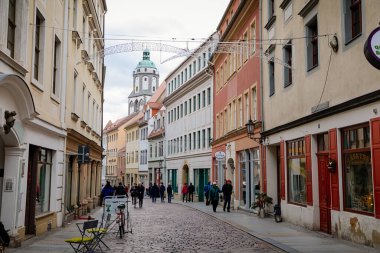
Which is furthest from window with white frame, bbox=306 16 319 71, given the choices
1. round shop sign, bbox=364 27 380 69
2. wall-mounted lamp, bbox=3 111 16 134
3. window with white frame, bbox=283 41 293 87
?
wall-mounted lamp, bbox=3 111 16 134

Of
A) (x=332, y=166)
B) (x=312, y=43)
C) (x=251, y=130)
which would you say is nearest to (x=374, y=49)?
(x=332, y=166)

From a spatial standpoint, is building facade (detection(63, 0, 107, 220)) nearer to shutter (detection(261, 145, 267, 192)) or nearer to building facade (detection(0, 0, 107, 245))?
building facade (detection(0, 0, 107, 245))

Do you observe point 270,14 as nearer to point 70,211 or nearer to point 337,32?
point 337,32

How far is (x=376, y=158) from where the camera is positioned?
38.5 ft

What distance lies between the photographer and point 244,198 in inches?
1083

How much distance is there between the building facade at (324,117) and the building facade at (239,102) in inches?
81.0

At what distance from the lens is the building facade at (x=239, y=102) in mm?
24397

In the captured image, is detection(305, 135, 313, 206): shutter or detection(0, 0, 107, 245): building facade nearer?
detection(0, 0, 107, 245): building facade

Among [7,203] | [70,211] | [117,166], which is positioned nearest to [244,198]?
[70,211]

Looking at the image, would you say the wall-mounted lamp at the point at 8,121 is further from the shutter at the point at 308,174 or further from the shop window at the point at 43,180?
the shutter at the point at 308,174

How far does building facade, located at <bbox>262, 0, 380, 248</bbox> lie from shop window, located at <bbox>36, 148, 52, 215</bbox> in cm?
883

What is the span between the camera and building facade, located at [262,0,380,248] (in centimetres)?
1225

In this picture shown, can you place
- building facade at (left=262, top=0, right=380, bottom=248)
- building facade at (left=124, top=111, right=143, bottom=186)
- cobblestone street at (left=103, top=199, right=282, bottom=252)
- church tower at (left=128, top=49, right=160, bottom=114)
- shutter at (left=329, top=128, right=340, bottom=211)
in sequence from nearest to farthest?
building facade at (left=262, top=0, right=380, bottom=248)
cobblestone street at (left=103, top=199, right=282, bottom=252)
shutter at (left=329, top=128, right=340, bottom=211)
building facade at (left=124, top=111, right=143, bottom=186)
church tower at (left=128, top=49, right=160, bottom=114)

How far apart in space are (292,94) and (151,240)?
25.1 feet
